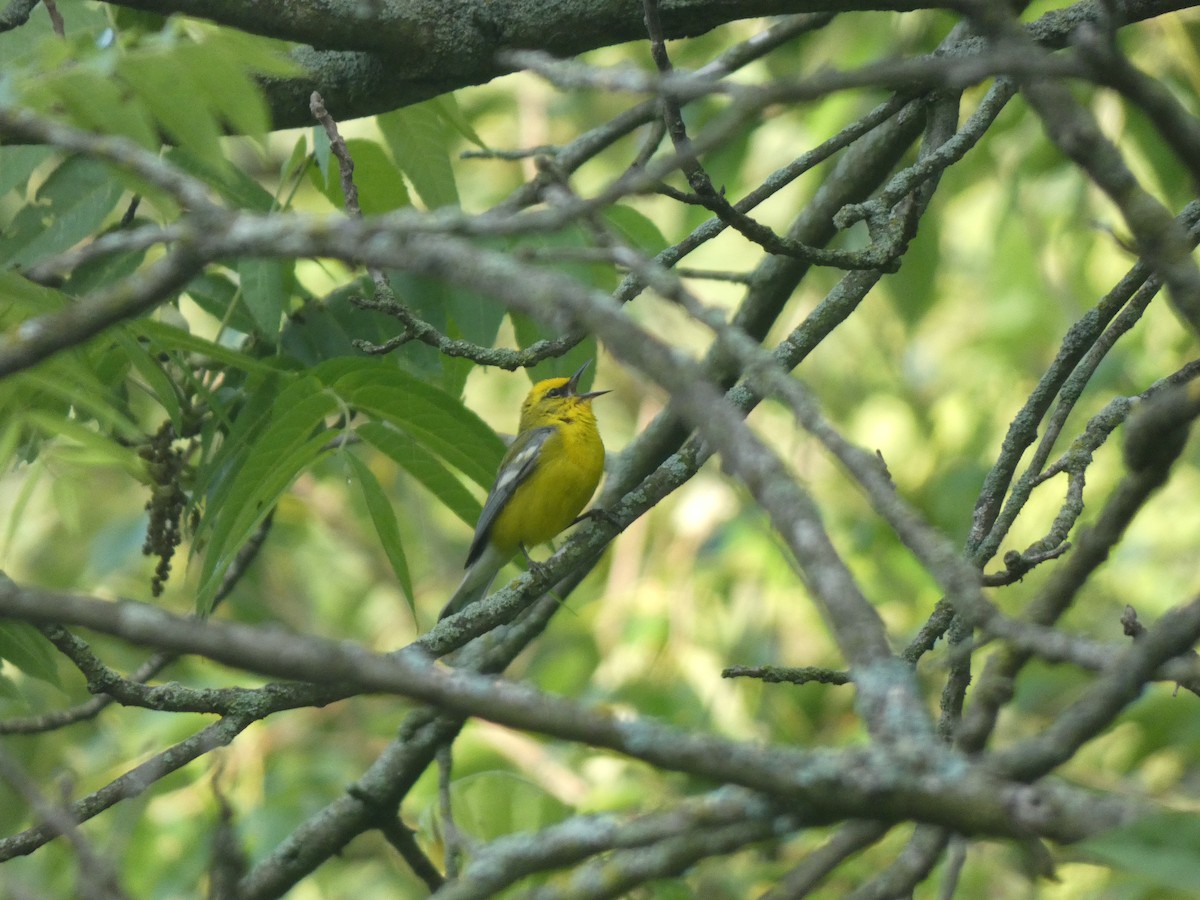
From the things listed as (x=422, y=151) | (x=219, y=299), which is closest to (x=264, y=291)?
(x=219, y=299)

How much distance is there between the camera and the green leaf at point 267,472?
11.4 ft

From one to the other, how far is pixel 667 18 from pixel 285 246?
2.38 metres

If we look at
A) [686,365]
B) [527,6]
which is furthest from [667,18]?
[686,365]

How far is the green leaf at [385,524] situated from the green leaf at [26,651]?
101 centimetres

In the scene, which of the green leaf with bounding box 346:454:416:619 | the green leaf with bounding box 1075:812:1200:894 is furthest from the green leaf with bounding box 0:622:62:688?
the green leaf with bounding box 1075:812:1200:894

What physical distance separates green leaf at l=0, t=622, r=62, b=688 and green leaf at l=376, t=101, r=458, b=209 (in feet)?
6.66

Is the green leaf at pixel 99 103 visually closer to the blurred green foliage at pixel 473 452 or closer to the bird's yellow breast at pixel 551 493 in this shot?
the blurred green foliage at pixel 473 452

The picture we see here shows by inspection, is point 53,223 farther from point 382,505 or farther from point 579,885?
point 579,885

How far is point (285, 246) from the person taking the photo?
1.83m

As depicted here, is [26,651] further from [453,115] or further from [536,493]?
[536,493]

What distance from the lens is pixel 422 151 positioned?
463 centimetres

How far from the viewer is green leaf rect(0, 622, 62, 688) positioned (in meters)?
3.64

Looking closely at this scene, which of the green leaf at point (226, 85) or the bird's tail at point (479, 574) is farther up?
the bird's tail at point (479, 574)

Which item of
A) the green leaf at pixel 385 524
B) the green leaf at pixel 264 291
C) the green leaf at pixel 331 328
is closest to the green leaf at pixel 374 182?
the green leaf at pixel 331 328
